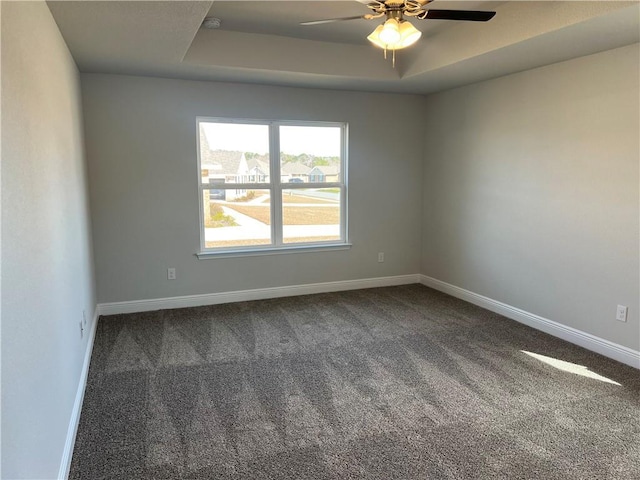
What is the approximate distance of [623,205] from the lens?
10.2ft

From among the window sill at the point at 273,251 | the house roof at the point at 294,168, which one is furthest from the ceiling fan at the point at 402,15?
the window sill at the point at 273,251

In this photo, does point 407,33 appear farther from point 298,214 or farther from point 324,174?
point 298,214

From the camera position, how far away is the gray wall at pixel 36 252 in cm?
132

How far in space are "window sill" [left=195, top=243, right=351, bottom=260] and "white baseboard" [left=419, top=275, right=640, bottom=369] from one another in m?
1.37

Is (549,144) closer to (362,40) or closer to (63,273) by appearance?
(362,40)

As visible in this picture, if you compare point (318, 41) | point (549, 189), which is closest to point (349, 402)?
point (549, 189)

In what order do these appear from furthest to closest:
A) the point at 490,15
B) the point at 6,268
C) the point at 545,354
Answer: the point at 545,354, the point at 490,15, the point at 6,268

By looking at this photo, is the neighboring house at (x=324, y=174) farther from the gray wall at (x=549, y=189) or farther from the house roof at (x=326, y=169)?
the gray wall at (x=549, y=189)

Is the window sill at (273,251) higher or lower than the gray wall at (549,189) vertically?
lower

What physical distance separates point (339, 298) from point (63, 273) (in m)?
2.97

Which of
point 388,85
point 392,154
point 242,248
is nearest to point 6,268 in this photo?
point 242,248

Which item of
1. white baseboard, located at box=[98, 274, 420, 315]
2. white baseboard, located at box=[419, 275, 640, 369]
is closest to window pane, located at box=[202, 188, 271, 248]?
white baseboard, located at box=[98, 274, 420, 315]

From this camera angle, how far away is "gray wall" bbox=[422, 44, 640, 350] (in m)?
3.11

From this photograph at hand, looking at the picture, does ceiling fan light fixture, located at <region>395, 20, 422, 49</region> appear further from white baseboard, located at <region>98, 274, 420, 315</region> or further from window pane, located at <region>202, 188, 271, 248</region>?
white baseboard, located at <region>98, 274, 420, 315</region>
